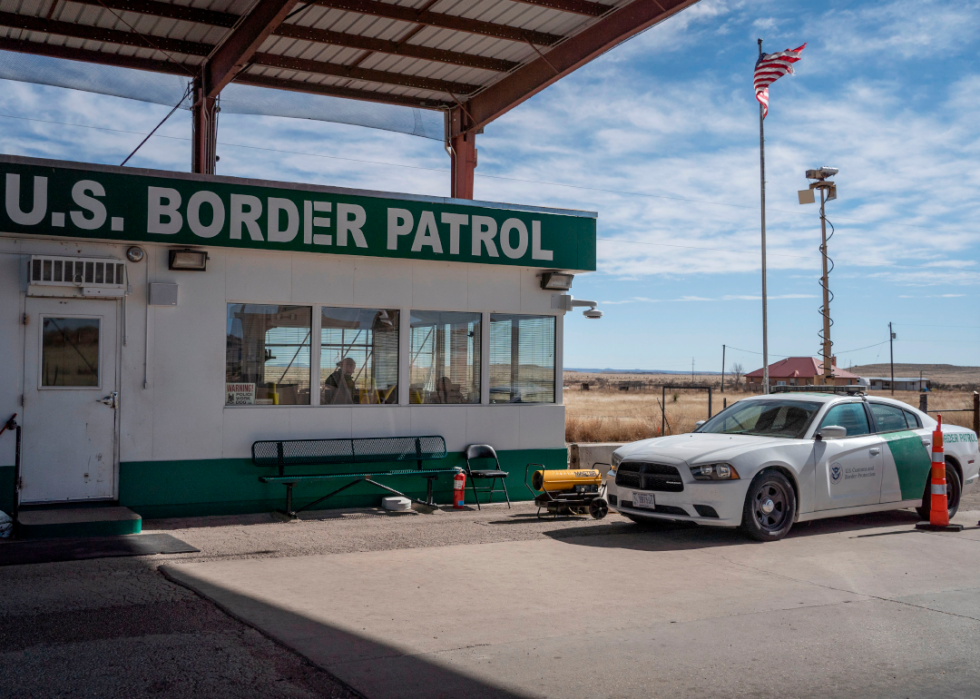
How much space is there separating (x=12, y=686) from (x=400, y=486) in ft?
23.3

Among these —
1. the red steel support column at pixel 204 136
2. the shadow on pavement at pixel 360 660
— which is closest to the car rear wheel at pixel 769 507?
the shadow on pavement at pixel 360 660

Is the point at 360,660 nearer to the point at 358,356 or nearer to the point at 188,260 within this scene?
Result: the point at 188,260

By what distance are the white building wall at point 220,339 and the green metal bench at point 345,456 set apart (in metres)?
0.15

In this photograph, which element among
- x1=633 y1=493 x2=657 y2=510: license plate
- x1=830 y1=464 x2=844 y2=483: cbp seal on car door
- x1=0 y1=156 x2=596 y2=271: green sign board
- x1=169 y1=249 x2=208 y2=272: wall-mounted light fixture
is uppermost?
x1=0 y1=156 x2=596 y2=271: green sign board

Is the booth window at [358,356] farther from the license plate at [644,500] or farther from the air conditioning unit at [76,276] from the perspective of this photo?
the license plate at [644,500]

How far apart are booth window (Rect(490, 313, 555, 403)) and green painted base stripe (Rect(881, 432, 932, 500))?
4.59m

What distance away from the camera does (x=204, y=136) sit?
46.9ft

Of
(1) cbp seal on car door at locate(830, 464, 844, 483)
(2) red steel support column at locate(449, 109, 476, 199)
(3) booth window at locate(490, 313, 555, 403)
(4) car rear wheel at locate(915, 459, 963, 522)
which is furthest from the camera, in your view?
(2) red steel support column at locate(449, 109, 476, 199)

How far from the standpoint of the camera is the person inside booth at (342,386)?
452 inches

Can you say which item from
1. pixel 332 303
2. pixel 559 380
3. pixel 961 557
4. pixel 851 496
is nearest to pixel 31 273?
pixel 332 303

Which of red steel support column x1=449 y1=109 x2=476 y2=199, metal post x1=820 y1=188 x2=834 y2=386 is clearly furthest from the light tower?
red steel support column x1=449 y1=109 x2=476 y2=199

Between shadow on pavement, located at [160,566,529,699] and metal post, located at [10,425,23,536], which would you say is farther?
metal post, located at [10,425,23,536]

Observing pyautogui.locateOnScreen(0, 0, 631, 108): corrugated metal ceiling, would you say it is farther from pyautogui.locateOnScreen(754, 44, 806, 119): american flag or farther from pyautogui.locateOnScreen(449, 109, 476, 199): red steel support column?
pyautogui.locateOnScreen(754, 44, 806, 119): american flag

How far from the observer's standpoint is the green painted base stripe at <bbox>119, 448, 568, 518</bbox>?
1023 cm
